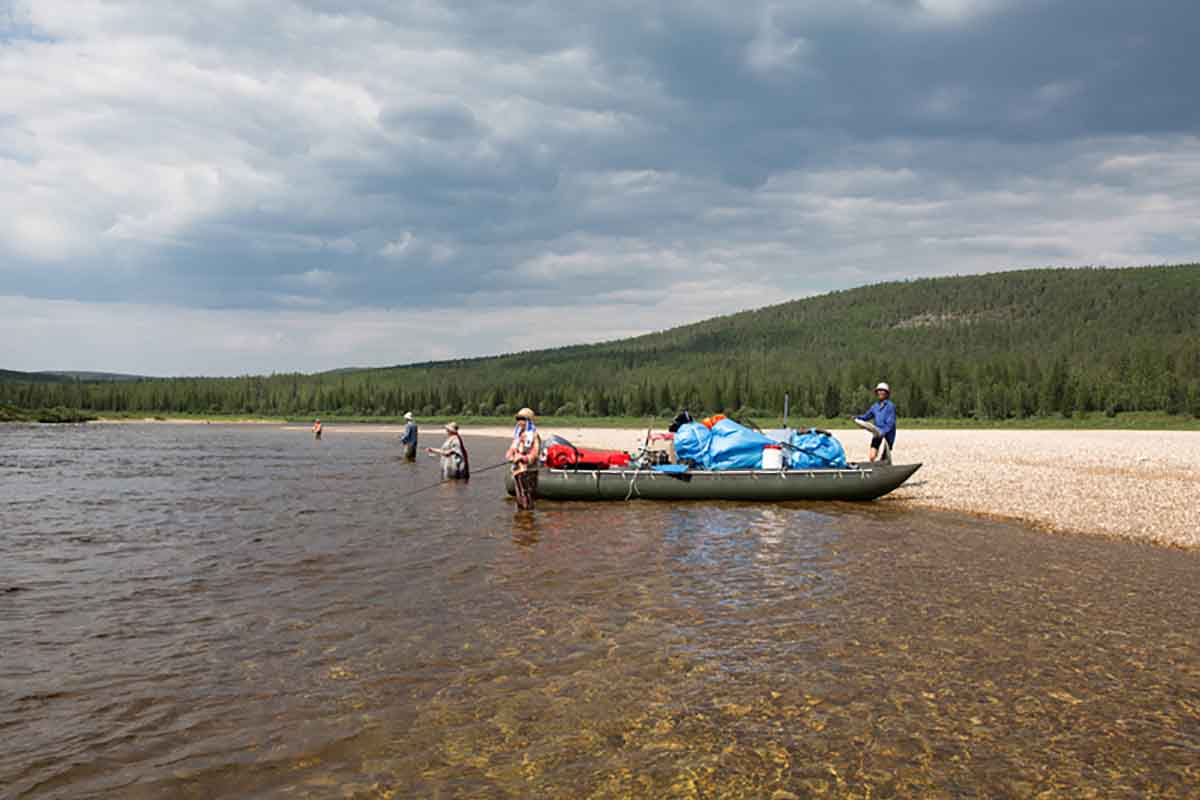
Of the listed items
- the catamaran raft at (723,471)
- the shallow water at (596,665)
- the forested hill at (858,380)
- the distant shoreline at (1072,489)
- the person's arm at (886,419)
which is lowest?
the shallow water at (596,665)

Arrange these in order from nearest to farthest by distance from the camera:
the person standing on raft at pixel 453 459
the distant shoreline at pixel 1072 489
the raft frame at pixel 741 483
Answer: the distant shoreline at pixel 1072 489 → the raft frame at pixel 741 483 → the person standing on raft at pixel 453 459

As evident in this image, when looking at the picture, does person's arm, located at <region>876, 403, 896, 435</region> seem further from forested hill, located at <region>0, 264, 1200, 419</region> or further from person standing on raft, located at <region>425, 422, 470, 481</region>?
forested hill, located at <region>0, 264, 1200, 419</region>

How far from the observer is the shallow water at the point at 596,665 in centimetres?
641

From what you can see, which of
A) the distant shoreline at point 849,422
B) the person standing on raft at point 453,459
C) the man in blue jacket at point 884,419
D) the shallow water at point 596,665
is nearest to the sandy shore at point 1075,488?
the man in blue jacket at point 884,419

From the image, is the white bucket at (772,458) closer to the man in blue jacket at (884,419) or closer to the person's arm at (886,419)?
the man in blue jacket at (884,419)

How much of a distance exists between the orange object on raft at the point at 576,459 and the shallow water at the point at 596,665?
645cm

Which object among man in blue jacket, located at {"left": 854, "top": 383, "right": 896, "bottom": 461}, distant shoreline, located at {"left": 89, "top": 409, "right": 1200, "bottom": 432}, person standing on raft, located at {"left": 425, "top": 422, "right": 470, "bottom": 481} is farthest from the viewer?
distant shoreline, located at {"left": 89, "top": 409, "right": 1200, "bottom": 432}

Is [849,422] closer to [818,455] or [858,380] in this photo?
[858,380]

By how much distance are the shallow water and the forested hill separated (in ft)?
330

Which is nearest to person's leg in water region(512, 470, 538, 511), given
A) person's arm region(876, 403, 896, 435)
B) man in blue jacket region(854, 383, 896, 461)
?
man in blue jacket region(854, 383, 896, 461)

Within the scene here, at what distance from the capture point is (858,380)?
122m

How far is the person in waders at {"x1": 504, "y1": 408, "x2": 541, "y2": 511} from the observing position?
21281 millimetres

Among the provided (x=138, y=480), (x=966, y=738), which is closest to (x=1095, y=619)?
(x=966, y=738)

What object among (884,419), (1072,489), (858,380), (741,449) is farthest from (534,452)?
(858,380)
